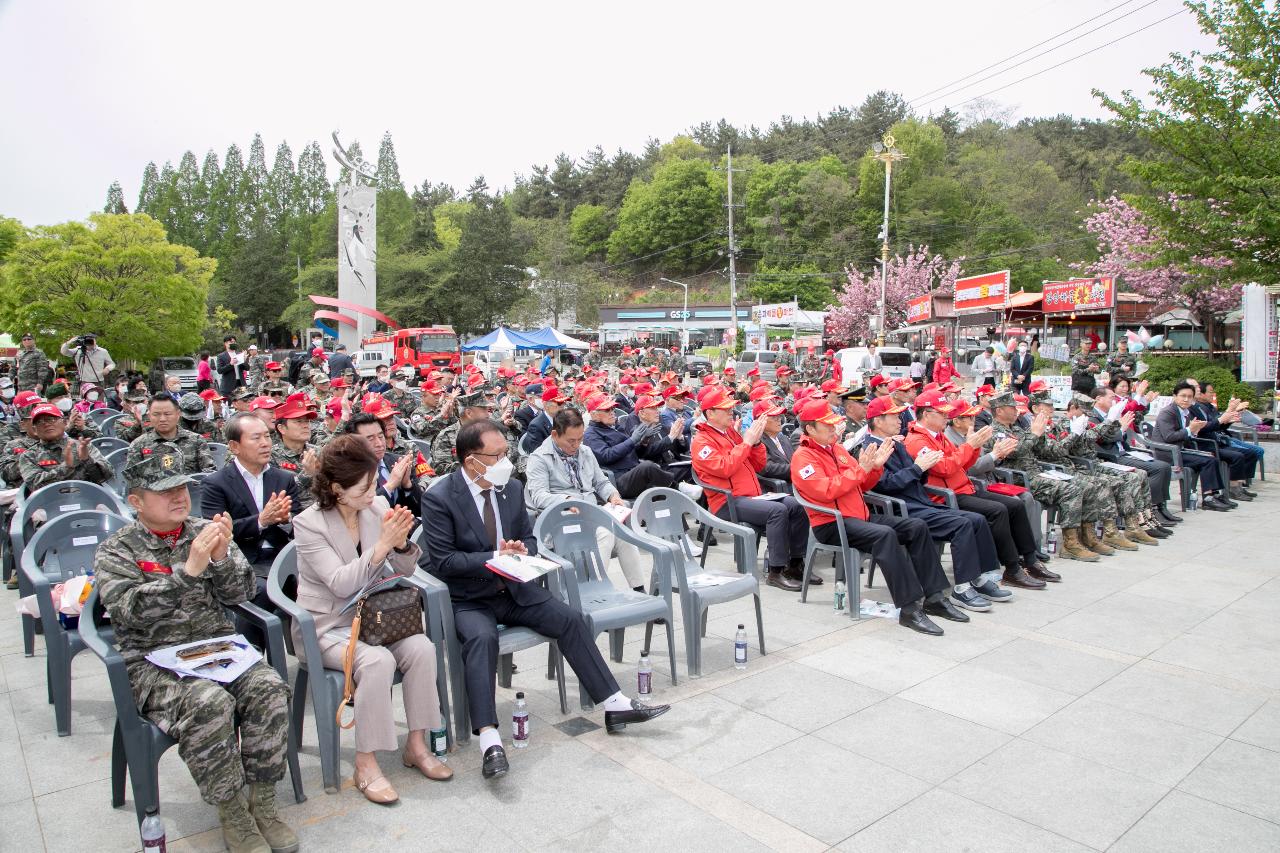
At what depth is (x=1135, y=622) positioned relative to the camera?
18.9 feet

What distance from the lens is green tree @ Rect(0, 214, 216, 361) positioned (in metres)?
19.8

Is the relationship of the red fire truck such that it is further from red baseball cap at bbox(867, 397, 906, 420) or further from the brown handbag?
the brown handbag

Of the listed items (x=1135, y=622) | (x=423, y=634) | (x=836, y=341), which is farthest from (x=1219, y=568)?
(x=836, y=341)

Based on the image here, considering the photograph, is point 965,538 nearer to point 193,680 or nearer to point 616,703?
point 616,703

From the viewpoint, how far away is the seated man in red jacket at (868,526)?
5625mm

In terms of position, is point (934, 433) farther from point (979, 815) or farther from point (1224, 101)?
point (1224, 101)

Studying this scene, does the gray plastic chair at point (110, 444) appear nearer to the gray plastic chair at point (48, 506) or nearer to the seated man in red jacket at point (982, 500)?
the gray plastic chair at point (48, 506)

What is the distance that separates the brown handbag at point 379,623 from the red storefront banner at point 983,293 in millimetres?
29717

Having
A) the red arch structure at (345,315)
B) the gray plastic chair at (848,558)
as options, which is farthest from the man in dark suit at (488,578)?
the red arch structure at (345,315)

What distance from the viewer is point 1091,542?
7656mm

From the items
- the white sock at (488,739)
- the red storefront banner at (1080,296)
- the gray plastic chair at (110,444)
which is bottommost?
the white sock at (488,739)

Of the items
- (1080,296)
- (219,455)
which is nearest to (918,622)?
(219,455)

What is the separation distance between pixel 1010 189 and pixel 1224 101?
5676cm

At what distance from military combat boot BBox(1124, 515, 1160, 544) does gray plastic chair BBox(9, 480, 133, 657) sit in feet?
27.8
